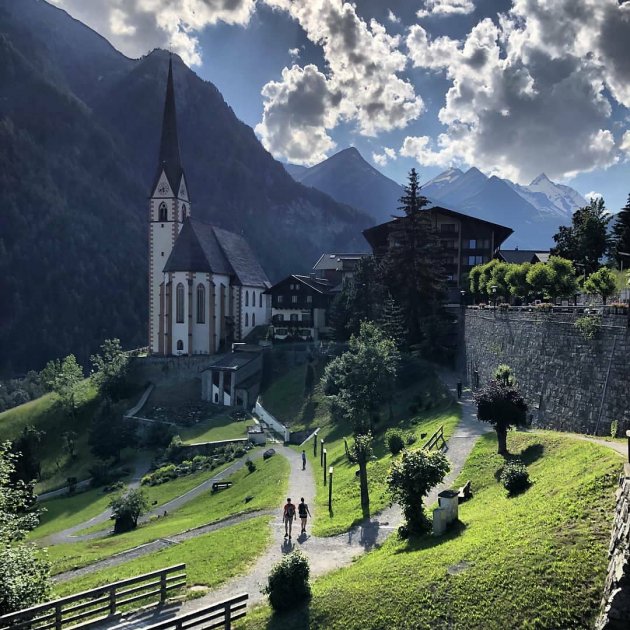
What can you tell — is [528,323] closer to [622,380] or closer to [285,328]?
[622,380]

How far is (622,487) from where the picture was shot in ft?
44.3

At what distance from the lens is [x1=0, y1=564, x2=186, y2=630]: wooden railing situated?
47.1 ft

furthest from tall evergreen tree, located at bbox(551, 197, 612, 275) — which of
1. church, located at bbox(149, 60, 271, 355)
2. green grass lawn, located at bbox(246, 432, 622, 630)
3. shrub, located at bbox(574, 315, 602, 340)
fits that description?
green grass lawn, located at bbox(246, 432, 622, 630)

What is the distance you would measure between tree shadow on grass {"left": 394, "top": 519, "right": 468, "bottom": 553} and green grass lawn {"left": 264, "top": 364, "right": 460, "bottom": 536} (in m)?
5.02

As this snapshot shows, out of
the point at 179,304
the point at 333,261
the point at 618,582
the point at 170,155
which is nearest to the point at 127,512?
the point at 618,582

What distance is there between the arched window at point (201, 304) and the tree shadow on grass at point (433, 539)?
5983cm

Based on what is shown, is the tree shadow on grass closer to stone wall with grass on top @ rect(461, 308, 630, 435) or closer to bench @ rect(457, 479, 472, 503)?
bench @ rect(457, 479, 472, 503)

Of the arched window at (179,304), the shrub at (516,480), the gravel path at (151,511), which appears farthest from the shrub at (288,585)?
the arched window at (179,304)

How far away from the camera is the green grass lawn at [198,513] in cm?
2707

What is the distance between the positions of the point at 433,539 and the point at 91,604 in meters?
9.67

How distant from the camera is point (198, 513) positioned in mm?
34125

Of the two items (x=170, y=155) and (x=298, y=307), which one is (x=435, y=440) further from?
(x=170, y=155)

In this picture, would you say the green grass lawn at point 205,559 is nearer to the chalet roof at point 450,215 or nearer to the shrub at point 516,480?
the shrub at point 516,480

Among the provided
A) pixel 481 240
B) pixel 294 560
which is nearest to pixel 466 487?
pixel 294 560
